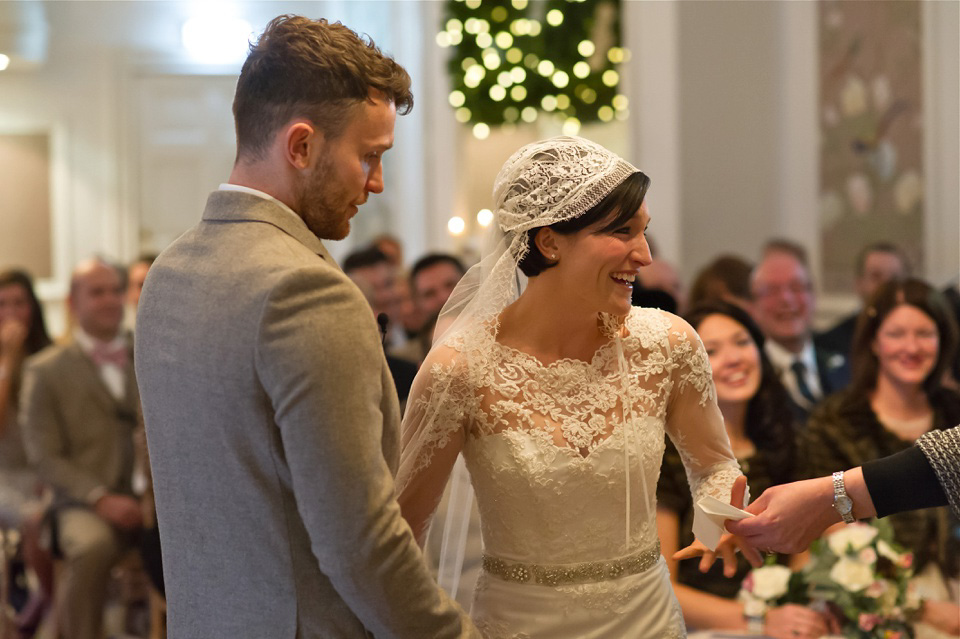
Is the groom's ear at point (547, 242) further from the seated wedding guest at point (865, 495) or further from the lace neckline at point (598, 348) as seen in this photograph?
the seated wedding guest at point (865, 495)

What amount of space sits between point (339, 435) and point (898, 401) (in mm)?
2938

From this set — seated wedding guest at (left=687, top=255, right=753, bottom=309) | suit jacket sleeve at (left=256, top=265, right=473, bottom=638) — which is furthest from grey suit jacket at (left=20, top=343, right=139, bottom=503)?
suit jacket sleeve at (left=256, top=265, right=473, bottom=638)

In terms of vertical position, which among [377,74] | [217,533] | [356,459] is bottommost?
[217,533]

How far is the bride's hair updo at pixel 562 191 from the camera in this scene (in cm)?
218

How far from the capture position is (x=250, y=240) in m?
1.64

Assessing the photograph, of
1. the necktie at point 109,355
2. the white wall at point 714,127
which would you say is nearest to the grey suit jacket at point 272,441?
the necktie at point 109,355

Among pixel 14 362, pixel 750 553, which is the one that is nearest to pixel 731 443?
pixel 750 553

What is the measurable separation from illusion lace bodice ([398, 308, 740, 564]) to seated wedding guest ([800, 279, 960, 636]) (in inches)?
64.2

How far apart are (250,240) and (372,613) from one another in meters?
0.59

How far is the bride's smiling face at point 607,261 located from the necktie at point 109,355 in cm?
358

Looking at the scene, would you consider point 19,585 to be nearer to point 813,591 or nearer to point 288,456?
point 813,591

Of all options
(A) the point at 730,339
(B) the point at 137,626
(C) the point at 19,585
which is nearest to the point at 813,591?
(A) the point at 730,339

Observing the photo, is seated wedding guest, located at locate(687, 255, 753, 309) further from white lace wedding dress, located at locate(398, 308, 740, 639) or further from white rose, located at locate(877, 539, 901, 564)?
white lace wedding dress, located at locate(398, 308, 740, 639)

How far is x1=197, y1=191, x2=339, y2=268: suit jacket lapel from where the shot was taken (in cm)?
167
